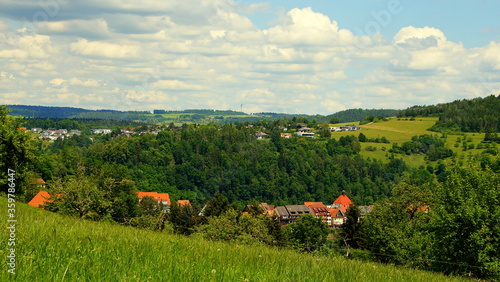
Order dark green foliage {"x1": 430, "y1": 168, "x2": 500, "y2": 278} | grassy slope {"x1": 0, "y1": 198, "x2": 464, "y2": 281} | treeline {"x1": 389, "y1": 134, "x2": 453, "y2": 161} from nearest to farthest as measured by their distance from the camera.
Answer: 1. grassy slope {"x1": 0, "y1": 198, "x2": 464, "y2": 281}
2. dark green foliage {"x1": 430, "y1": 168, "x2": 500, "y2": 278}
3. treeline {"x1": 389, "y1": 134, "x2": 453, "y2": 161}

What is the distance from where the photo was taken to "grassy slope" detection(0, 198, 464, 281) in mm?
6562

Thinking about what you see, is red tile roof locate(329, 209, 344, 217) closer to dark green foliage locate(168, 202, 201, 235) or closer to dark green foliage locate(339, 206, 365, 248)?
dark green foliage locate(168, 202, 201, 235)

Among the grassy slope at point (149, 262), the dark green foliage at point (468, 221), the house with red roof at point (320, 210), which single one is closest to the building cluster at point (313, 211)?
the house with red roof at point (320, 210)

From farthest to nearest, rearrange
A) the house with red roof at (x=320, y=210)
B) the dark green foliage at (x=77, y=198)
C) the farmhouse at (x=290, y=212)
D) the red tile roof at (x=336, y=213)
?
the farmhouse at (x=290, y=212) < the house with red roof at (x=320, y=210) < the red tile roof at (x=336, y=213) < the dark green foliage at (x=77, y=198)

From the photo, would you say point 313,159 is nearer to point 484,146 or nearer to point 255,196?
point 255,196

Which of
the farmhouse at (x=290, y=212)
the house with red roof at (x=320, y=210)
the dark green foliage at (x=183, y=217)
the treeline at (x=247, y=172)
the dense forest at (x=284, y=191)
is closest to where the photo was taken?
the dense forest at (x=284, y=191)

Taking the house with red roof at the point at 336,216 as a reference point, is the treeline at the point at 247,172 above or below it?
above

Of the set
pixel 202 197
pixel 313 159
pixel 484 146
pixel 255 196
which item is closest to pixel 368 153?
pixel 313 159

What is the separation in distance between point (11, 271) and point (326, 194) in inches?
6691

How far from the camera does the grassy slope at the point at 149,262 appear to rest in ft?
→ 21.5

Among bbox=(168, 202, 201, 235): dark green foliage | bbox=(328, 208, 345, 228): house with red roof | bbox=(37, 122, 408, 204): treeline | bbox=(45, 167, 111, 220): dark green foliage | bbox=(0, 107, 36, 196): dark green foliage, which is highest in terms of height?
bbox=(0, 107, 36, 196): dark green foliage

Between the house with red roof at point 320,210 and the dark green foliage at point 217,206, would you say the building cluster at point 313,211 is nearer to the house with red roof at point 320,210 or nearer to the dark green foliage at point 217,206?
the house with red roof at point 320,210

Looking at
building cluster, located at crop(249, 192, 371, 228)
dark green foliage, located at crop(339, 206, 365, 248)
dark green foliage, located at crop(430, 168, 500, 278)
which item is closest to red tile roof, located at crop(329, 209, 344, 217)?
building cluster, located at crop(249, 192, 371, 228)

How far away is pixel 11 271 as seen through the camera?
609cm
